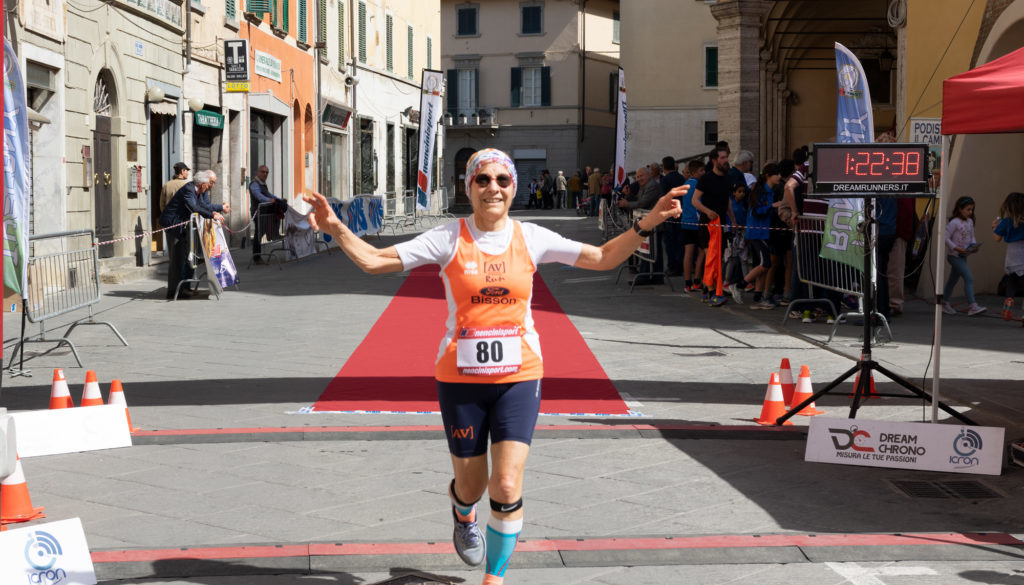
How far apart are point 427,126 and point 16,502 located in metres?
25.5

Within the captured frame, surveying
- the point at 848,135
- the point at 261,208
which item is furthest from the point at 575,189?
the point at 848,135

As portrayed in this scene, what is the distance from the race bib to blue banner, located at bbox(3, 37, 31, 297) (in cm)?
461

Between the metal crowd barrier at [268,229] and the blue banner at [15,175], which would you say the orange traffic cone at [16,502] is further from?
the metal crowd barrier at [268,229]

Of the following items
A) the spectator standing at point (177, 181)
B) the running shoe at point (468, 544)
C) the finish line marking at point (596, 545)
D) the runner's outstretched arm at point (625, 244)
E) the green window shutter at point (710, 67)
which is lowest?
the finish line marking at point (596, 545)

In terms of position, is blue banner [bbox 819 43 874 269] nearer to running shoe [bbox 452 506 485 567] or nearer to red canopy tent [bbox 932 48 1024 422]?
red canopy tent [bbox 932 48 1024 422]

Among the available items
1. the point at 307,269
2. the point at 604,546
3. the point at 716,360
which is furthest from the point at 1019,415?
the point at 307,269

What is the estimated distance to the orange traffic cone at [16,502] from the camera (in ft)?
18.6

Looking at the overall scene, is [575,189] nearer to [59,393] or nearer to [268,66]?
[268,66]

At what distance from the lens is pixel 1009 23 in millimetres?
14531

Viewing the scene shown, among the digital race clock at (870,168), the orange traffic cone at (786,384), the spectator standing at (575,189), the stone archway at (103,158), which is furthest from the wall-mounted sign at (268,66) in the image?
the spectator standing at (575,189)

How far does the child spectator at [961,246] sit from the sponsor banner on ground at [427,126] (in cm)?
1717

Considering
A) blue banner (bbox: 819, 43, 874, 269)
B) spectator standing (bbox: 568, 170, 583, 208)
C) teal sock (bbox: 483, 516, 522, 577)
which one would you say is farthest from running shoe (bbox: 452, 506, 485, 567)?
spectator standing (bbox: 568, 170, 583, 208)

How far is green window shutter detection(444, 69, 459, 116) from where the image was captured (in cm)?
6397

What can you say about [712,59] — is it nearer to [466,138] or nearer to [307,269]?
[466,138]
